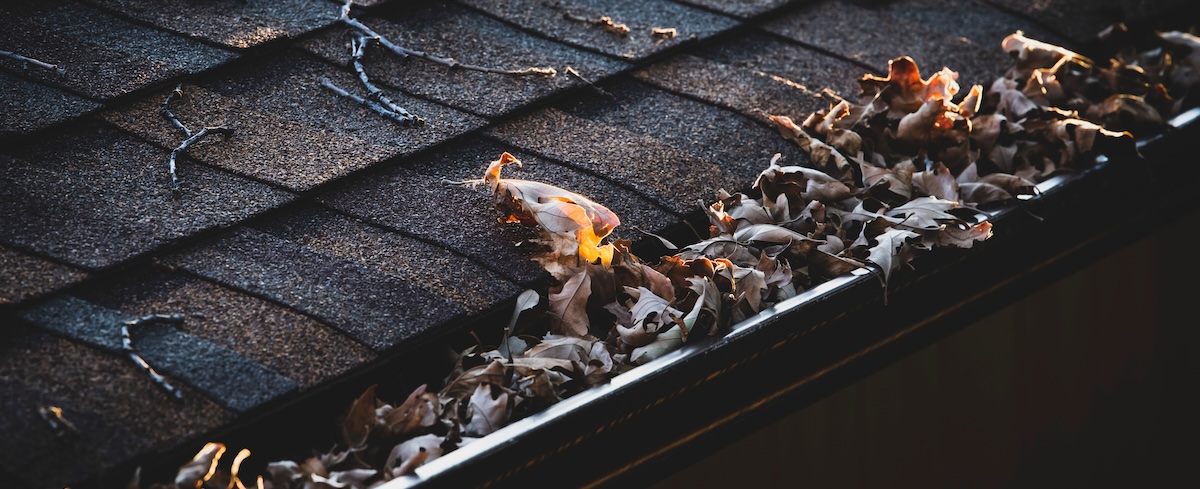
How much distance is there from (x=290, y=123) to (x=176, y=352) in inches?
22.8

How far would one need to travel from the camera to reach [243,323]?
58.7 inches

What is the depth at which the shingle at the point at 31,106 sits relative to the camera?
1.77 m

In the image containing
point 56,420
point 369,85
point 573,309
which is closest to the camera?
point 56,420

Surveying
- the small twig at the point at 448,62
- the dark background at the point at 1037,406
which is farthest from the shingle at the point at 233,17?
the dark background at the point at 1037,406

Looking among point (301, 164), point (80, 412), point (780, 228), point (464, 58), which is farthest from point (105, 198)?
point (780, 228)

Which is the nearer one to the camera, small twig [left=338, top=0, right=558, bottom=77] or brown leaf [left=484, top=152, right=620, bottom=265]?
brown leaf [left=484, top=152, right=620, bottom=265]

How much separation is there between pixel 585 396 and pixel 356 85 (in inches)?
34.0

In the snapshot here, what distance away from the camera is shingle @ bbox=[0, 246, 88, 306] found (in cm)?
146

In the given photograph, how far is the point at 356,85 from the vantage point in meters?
2.03

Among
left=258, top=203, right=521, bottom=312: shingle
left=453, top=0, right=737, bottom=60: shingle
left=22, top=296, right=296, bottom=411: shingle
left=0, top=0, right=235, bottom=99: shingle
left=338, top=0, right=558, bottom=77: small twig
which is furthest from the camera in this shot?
left=453, top=0, right=737, bottom=60: shingle

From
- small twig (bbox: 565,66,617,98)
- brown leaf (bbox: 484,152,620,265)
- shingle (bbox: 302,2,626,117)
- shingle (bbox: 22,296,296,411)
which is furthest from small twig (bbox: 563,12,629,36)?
shingle (bbox: 22,296,296,411)

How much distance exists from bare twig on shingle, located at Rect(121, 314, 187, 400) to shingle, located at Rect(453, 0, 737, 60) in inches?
43.3

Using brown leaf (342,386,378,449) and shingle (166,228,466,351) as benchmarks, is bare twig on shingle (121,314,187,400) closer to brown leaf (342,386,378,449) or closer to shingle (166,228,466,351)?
shingle (166,228,466,351)

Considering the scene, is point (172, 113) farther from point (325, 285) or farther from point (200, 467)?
point (200, 467)
